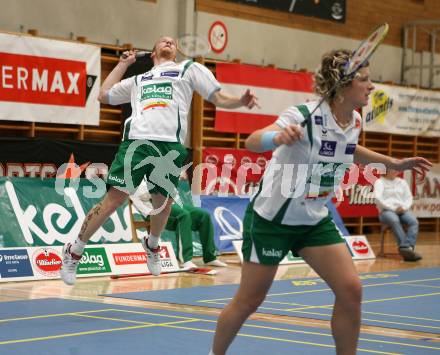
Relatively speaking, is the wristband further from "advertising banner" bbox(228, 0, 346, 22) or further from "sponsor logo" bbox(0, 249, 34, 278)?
"advertising banner" bbox(228, 0, 346, 22)

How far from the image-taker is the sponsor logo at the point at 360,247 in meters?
13.4

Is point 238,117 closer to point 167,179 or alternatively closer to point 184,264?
point 184,264

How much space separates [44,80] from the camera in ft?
42.4

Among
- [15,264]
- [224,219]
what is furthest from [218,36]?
[15,264]

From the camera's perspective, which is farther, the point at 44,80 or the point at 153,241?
the point at 44,80

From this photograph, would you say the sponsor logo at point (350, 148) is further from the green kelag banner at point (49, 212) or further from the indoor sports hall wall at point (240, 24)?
the indoor sports hall wall at point (240, 24)

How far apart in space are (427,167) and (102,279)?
19.8 feet

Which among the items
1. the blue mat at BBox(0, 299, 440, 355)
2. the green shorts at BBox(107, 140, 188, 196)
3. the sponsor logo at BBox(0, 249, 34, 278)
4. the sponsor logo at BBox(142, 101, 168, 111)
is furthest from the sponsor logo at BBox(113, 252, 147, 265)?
the sponsor logo at BBox(142, 101, 168, 111)

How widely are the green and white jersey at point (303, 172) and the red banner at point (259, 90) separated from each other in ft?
36.2

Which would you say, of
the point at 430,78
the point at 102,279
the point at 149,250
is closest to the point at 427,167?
the point at 149,250

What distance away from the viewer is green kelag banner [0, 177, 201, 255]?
10391 millimetres

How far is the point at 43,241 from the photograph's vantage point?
1047cm

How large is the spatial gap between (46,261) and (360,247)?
548 centimetres

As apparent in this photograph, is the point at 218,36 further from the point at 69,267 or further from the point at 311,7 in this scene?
the point at 69,267
